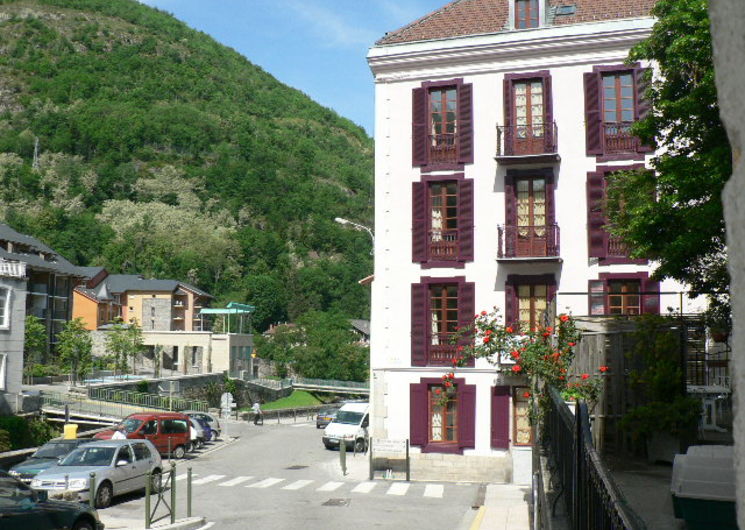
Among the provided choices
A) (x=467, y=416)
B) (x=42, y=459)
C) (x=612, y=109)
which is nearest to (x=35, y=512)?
(x=42, y=459)

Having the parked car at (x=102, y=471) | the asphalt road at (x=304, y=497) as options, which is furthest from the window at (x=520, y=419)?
the parked car at (x=102, y=471)

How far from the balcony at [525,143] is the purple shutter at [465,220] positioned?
57.0 inches

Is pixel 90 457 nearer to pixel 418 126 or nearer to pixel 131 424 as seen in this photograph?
pixel 131 424

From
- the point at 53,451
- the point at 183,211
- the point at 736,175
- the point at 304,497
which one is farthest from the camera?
the point at 183,211

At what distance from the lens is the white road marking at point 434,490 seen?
85.8 feet

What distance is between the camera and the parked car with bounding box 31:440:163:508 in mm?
22062

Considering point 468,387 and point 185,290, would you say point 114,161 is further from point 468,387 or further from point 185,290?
point 468,387

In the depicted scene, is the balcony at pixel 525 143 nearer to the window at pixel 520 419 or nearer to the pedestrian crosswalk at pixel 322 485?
the window at pixel 520 419

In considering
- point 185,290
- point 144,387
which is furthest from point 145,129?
point 144,387

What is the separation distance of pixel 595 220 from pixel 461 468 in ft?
30.1

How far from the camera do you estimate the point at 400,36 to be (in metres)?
31.0

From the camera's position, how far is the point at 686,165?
567 inches

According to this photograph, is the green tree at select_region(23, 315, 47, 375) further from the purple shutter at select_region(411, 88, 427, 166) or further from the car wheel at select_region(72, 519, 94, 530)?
the car wheel at select_region(72, 519, 94, 530)

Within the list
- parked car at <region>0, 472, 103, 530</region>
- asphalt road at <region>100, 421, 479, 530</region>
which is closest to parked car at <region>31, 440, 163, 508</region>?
asphalt road at <region>100, 421, 479, 530</region>
